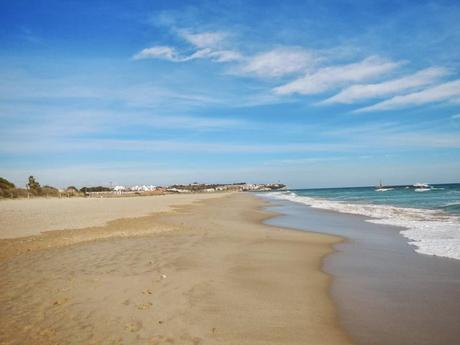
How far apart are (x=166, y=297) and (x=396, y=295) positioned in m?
4.28

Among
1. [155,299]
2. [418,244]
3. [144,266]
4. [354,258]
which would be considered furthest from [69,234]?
[418,244]

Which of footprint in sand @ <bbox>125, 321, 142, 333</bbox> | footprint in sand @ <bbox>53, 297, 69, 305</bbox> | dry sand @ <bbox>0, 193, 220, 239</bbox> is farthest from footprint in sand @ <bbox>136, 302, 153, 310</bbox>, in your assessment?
dry sand @ <bbox>0, 193, 220, 239</bbox>

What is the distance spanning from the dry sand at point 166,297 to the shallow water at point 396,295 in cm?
43

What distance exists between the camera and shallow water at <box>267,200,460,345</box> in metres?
5.11

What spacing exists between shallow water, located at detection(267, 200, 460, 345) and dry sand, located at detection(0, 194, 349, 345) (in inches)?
16.8

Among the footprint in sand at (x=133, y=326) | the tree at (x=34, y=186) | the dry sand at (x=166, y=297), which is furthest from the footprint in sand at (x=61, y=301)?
the tree at (x=34, y=186)

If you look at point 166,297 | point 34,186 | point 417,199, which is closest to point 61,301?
point 166,297

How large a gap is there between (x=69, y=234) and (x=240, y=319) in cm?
1184

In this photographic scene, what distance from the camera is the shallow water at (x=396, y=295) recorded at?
5113mm

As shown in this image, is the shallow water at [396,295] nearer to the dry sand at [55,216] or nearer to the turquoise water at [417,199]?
the dry sand at [55,216]

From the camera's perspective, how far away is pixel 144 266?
9.03 m

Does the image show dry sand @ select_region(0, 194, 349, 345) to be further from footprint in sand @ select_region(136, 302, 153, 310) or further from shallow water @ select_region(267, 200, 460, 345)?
shallow water @ select_region(267, 200, 460, 345)

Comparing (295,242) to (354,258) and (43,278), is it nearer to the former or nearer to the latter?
(354,258)

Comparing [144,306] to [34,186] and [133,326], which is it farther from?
[34,186]
